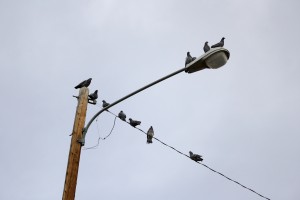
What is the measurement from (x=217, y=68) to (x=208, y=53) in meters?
0.29

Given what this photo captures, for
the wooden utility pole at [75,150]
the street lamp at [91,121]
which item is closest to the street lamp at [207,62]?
the street lamp at [91,121]

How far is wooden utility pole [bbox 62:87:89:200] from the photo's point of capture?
6.20m

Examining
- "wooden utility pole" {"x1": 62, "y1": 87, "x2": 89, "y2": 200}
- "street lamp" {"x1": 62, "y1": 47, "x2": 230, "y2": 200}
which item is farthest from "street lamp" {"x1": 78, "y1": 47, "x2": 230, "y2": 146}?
"wooden utility pole" {"x1": 62, "y1": 87, "x2": 89, "y2": 200}

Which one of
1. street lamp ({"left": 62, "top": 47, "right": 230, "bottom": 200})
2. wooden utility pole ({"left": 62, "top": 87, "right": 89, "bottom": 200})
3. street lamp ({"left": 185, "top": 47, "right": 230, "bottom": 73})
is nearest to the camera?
wooden utility pole ({"left": 62, "top": 87, "right": 89, "bottom": 200})

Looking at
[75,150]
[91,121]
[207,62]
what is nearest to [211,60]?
[207,62]

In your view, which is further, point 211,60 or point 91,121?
point 91,121

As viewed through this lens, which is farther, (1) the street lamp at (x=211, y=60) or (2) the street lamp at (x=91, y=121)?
(1) the street lamp at (x=211, y=60)

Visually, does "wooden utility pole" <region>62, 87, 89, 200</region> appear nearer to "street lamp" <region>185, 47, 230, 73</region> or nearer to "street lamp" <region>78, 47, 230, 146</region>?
"street lamp" <region>78, 47, 230, 146</region>

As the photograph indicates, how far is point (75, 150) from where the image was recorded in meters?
6.61

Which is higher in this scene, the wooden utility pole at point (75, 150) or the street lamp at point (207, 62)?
the street lamp at point (207, 62)

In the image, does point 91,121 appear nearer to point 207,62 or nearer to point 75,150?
point 75,150

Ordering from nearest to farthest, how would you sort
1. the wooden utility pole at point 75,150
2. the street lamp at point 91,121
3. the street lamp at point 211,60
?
the wooden utility pole at point 75,150
the street lamp at point 91,121
the street lamp at point 211,60

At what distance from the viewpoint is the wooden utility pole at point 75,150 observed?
620 centimetres

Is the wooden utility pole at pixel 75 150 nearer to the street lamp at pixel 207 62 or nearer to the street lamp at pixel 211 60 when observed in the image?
the street lamp at pixel 207 62
